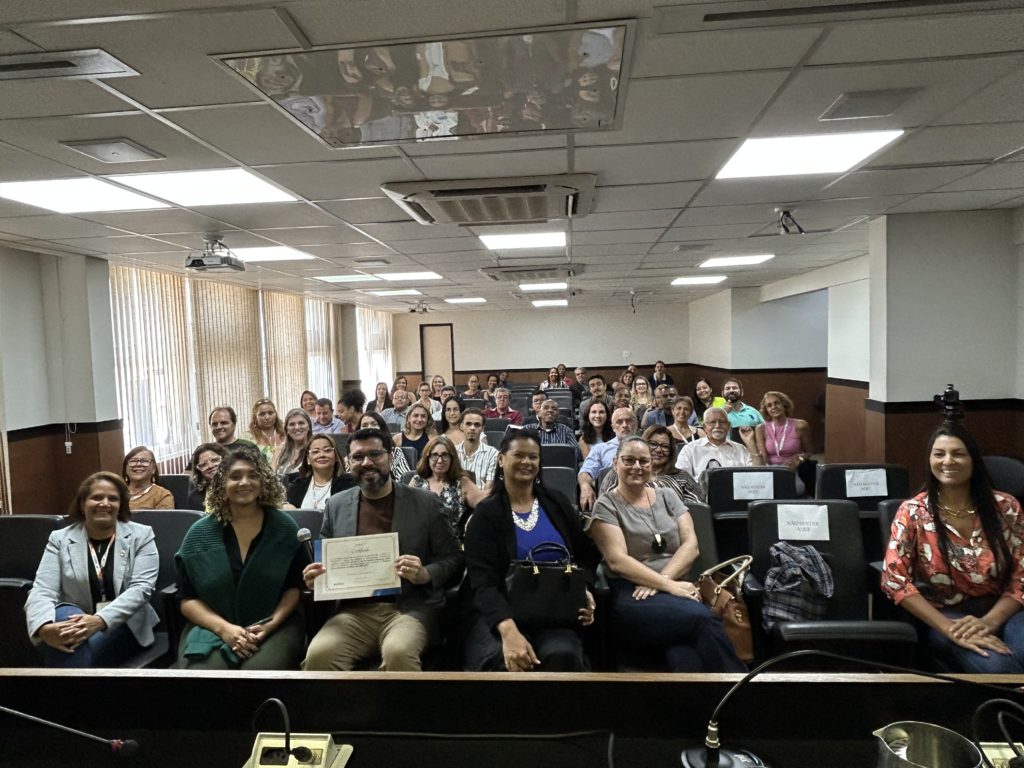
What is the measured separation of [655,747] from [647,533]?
1.48 meters

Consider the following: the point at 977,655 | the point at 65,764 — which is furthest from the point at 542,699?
the point at 977,655

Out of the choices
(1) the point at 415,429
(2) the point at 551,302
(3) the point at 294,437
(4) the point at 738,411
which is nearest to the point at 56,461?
(3) the point at 294,437

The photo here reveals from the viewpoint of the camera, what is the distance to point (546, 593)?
2.19 meters

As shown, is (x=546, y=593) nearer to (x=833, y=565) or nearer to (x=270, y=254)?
(x=833, y=565)

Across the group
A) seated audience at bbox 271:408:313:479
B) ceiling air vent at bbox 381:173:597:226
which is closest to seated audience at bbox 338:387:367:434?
seated audience at bbox 271:408:313:479

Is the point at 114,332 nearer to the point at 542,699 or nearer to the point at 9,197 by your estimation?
the point at 9,197

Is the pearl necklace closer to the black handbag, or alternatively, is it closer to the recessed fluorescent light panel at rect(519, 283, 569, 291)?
the black handbag

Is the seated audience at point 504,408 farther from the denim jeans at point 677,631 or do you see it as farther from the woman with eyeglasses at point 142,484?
the denim jeans at point 677,631

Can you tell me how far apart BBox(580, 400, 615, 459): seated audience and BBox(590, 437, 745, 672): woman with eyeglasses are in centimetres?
212

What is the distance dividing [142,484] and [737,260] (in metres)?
6.56

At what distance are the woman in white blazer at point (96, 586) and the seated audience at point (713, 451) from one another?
10.9 feet

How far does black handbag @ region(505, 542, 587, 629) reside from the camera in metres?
2.19

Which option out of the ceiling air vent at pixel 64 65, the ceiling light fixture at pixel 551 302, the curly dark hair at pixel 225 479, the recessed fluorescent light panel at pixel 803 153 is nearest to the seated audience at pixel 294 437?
the curly dark hair at pixel 225 479

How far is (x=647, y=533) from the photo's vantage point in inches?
104
